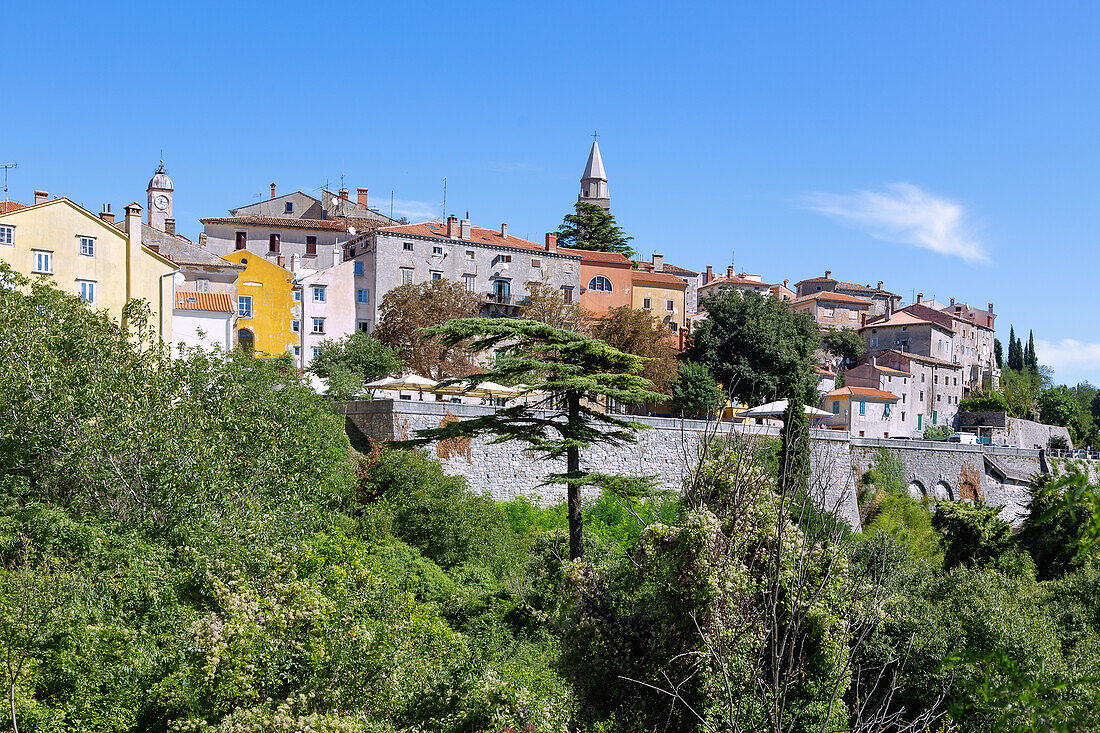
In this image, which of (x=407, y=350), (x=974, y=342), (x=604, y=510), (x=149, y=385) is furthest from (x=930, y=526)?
(x=974, y=342)

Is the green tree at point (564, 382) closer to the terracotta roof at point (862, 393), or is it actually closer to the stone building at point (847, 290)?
the terracotta roof at point (862, 393)

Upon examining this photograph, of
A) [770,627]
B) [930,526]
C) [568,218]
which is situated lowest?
[930,526]

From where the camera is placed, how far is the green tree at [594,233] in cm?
7319

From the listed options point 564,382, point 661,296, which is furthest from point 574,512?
point 661,296

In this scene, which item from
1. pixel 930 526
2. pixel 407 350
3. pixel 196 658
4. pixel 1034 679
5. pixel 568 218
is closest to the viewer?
pixel 1034 679

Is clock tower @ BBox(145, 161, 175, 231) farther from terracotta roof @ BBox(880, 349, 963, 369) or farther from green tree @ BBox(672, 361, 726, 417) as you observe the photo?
terracotta roof @ BBox(880, 349, 963, 369)

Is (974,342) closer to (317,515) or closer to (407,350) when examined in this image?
(407,350)

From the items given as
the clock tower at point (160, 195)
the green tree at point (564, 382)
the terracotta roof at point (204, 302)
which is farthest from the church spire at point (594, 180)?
the green tree at point (564, 382)

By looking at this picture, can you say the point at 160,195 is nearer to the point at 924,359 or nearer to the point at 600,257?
the point at 600,257

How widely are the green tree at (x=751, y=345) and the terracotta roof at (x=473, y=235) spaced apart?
1068 centimetres

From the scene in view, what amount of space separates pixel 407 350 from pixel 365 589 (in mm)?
35446

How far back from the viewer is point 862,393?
63.0m

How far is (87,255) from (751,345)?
3534 cm

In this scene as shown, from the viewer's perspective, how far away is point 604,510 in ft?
109
